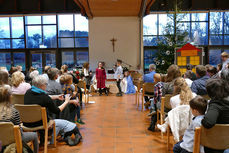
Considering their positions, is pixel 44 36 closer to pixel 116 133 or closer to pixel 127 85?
pixel 127 85

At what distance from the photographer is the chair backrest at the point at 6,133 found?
7.21 feet

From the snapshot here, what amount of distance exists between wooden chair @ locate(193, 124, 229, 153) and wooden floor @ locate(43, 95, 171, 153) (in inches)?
56.1

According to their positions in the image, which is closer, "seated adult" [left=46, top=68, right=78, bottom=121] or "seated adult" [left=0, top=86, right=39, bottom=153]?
"seated adult" [left=0, top=86, right=39, bottom=153]

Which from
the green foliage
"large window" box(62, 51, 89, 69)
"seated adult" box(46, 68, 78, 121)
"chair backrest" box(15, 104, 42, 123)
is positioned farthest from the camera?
"large window" box(62, 51, 89, 69)

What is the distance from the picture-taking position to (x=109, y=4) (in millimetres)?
8352

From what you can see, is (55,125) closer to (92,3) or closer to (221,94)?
(221,94)

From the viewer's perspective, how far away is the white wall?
11.0 meters

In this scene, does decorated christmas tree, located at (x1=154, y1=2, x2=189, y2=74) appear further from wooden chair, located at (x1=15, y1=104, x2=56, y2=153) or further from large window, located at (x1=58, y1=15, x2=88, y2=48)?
wooden chair, located at (x1=15, y1=104, x2=56, y2=153)

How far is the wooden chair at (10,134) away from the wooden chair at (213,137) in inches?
71.6

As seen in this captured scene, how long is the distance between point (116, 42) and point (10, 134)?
30.3ft

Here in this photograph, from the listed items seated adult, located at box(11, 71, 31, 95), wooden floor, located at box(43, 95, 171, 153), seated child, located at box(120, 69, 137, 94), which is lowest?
wooden floor, located at box(43, 95, 171, 153)

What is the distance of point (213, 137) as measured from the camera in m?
2.05

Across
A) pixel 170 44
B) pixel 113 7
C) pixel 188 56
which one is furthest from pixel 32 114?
pixel 170 44

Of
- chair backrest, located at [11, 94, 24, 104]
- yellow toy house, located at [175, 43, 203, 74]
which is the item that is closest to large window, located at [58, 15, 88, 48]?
yellow toy house, located at [175, 43, 203, 74]
